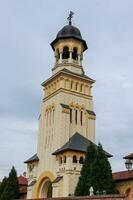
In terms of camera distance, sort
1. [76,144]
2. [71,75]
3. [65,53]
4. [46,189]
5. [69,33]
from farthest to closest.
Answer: [65,53]
[69,33]
[71,75]
[46,189]
[76,144]

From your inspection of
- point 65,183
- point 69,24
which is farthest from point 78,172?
point 69,24

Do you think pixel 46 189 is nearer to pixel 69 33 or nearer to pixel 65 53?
pixel 65 53

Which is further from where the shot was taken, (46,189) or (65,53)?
(65,53)

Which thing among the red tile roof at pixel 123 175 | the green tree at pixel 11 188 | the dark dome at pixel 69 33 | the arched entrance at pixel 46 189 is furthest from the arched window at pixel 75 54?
the red tile roof at pixel 123 175

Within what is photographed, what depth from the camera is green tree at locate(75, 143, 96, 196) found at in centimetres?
3356

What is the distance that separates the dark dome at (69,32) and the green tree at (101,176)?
20228 mm

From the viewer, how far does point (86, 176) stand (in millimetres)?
34188

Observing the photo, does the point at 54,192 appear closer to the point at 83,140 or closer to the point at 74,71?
the point at 83,140

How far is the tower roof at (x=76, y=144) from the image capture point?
127ft

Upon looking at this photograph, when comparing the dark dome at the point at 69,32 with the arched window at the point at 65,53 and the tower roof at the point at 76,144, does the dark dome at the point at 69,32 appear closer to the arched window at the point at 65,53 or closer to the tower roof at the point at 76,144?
the arched window at the point at 65,53

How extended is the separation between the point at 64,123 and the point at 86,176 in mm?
9408

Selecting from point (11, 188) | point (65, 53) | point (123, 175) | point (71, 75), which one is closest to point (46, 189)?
point (11, 188)

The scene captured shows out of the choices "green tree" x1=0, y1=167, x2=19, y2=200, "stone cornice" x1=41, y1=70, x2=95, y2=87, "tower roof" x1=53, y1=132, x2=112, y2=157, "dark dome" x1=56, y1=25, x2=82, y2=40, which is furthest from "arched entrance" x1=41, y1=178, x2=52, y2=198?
"dark dome" x1=56, y1=25, x2=82, y2=40

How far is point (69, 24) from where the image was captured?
5078 cm
